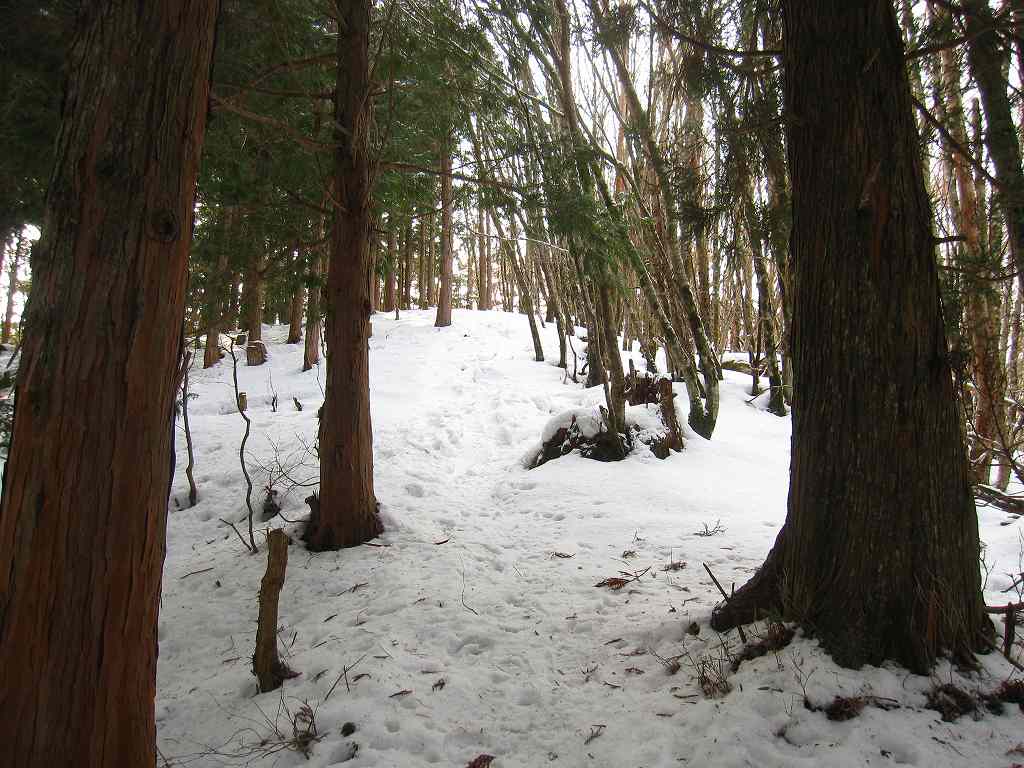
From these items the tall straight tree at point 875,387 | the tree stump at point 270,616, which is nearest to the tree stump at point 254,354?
the tree stump at point 270,616

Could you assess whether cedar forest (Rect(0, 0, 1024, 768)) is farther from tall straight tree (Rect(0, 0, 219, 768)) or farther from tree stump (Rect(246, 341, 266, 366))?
tree stump (Rect(246, 341, 266, 366))

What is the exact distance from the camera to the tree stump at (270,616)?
2.89 m

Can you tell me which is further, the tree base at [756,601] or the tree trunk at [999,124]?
the tree base at [756,601]

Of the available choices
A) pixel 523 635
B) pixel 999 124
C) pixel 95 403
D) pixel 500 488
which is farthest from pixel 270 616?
pixel 999 124

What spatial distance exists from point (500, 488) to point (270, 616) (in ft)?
13.2

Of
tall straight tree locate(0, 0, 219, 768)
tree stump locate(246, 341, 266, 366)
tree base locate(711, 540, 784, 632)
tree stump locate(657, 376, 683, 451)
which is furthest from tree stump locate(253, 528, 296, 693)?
tree stump locate(246, 341, 266, 366)

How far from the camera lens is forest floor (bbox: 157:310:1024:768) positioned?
7.27 feet

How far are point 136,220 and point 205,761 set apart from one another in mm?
2503

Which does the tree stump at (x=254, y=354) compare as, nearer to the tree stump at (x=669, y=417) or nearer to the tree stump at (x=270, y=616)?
the tree stump at (x=669, y=417)

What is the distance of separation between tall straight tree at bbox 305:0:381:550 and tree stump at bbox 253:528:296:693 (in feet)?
6.12

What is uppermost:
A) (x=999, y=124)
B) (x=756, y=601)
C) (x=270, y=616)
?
(x=999, y=124)

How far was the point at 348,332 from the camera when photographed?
4.87 metres

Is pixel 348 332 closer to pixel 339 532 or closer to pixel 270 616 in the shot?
pixel 339 532

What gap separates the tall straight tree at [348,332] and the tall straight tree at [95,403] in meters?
2.85
